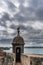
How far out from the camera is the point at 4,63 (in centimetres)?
841

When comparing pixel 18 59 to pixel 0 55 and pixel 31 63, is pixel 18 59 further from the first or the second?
pixel 31 63

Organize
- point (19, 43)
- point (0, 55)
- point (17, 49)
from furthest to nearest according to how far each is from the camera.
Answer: point (17, 49), point (19, 43), point (0, 55)

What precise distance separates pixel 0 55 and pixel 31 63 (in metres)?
2.16

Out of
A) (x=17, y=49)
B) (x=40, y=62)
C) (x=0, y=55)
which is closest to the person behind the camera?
(x=40, y=62)

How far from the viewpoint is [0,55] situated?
825 centimetres

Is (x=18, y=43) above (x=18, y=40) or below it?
below

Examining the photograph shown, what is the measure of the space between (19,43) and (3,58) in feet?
22.3

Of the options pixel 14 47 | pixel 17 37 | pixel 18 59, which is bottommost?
pixel 18 59

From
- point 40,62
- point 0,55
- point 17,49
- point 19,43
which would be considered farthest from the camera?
point 17,49

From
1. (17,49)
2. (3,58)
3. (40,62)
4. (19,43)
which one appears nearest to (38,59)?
(40,62)

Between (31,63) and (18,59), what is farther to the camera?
(18,59)

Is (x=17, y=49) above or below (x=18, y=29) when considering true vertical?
below

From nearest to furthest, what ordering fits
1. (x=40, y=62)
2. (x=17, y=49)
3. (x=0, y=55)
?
1. (x=40, y=62)
2. (x=0, y=55)
3. (x=17, y=49)

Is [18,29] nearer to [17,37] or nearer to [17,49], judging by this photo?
[17,37]
